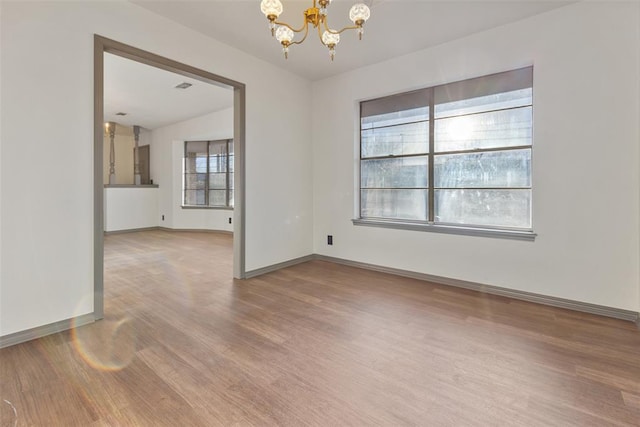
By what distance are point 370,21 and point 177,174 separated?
6599 millimetres

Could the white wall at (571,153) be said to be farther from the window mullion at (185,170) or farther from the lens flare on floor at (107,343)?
the window mullion at (185,170)

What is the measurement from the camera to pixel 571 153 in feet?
9.21

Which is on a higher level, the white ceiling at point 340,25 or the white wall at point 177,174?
the white ceiling at point 340,25

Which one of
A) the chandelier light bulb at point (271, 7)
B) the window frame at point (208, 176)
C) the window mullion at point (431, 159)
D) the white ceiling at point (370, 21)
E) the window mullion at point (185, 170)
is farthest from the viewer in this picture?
the window mullion at point (185, 170)

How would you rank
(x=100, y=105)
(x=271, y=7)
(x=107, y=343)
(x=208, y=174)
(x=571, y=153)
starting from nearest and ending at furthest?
(x=271, y=7) → (x=107, y=343) → (x=100, y=105) → (x=571, y=153) → (x=208, y=174)

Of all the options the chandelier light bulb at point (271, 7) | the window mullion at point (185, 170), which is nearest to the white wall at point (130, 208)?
the window mullion at point (185, 170)

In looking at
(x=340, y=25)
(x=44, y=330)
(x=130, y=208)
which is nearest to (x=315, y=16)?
(x=340, y=25)

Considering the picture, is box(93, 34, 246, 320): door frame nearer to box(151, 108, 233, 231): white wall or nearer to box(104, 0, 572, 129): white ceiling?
box(104, 0, 572, 129): white ceiling

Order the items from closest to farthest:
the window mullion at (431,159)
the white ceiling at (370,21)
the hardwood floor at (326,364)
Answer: the hardwood floor at (326,364)
the white ceiling at (370,21)
the window mullion at (431,159)

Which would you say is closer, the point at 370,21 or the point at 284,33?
the point at 284,33

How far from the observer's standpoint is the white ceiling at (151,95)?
173 inches

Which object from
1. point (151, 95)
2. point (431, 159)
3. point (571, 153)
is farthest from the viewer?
point (151, 95)

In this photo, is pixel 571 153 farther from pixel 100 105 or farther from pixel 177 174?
pixel 177 174

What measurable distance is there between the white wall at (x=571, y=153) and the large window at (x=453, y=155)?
168 mm
